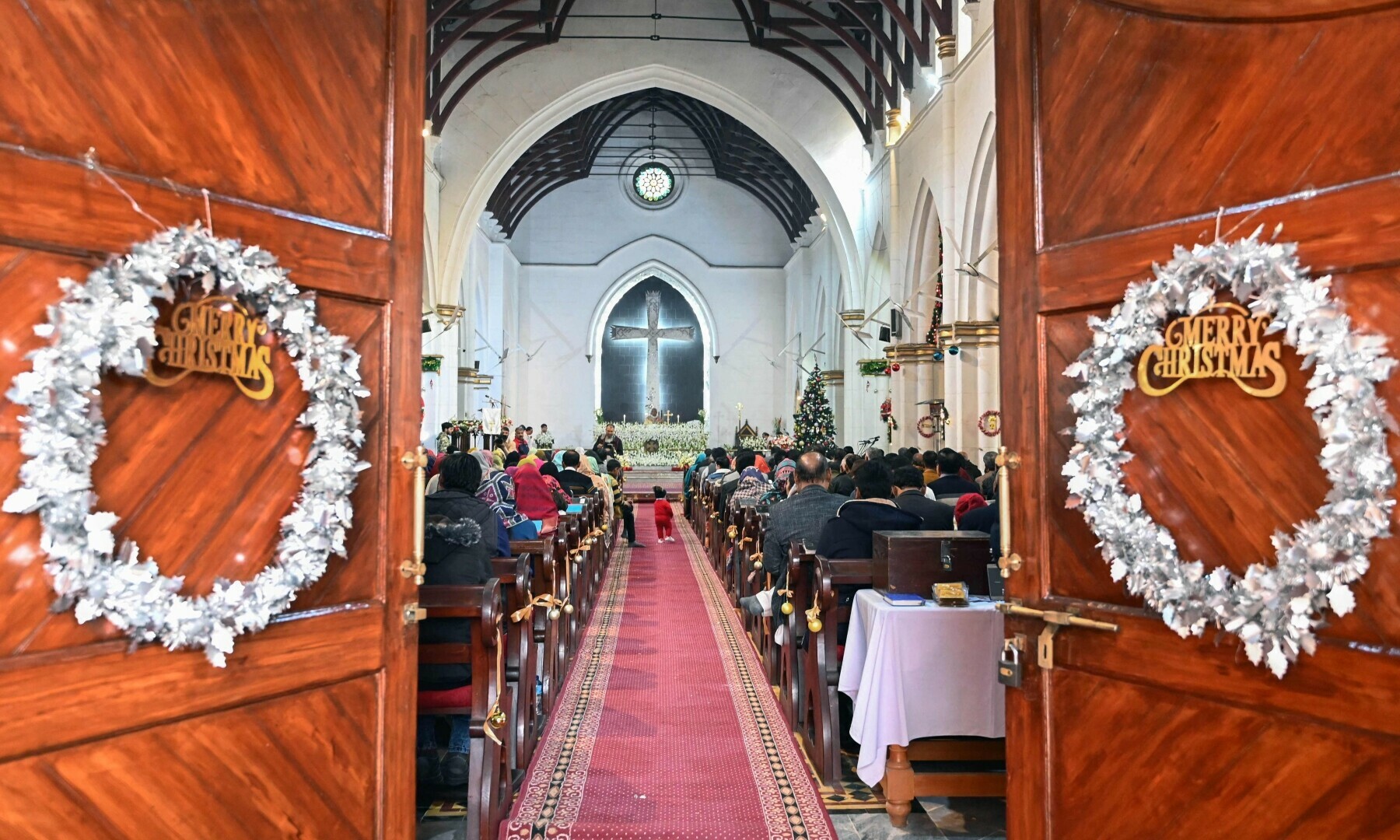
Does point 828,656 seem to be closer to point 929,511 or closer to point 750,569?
point 929,511

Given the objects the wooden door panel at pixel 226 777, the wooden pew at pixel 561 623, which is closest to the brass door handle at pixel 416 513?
the wooden door panel at pixel 226 777

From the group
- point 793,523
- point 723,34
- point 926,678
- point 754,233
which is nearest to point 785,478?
point 793,523

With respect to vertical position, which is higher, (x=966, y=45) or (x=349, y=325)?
(x=966, y=45)

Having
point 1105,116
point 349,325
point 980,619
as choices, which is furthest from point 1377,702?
point 349,325

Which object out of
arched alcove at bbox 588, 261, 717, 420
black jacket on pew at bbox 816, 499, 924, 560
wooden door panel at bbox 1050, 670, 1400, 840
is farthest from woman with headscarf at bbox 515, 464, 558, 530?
arched alcove at bbox 588, 261, 717, 420

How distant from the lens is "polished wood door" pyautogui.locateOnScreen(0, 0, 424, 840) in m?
1.85

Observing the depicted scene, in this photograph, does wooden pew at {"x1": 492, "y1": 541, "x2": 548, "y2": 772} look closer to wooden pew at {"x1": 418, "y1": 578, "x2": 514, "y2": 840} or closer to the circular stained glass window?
wooden pew at {"x1": 418, "y1": 578, "x2": 514, "y2": 840}

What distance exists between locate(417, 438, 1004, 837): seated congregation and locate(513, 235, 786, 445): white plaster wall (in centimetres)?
1961

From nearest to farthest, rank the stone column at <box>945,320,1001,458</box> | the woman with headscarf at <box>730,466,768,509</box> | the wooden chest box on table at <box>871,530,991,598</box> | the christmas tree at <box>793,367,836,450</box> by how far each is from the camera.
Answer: the wooden chest box on table at <box>871,530,991,598</box>
the woman with headscarf at <box>730,466,768,509</box>
the stone column at <box>945,320,1001,458</box>
the christmas tree at <box>793,367,836,450</box>

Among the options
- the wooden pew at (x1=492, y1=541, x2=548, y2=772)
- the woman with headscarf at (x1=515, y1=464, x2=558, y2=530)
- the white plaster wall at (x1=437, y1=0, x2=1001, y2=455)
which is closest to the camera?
the wooden pew at (x1=492, y1=541, x2=548, y2=772)

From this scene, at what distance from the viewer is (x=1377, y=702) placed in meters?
1.88

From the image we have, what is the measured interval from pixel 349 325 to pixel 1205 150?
1.99 meters

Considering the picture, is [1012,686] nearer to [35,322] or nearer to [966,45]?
[35,322]

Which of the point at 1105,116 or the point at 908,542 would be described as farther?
the point at 908,542
